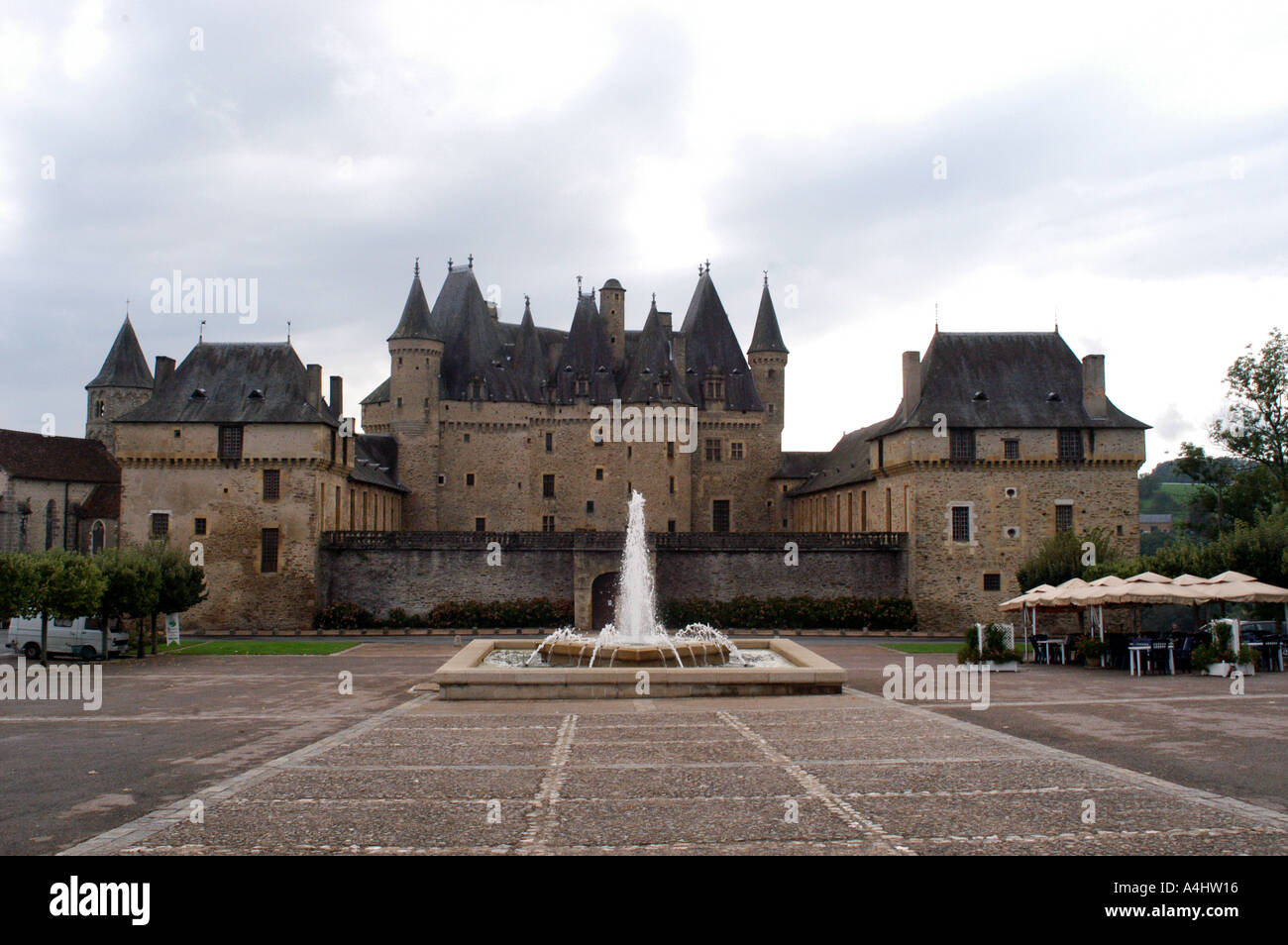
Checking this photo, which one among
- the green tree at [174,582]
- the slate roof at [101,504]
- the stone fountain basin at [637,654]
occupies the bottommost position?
the stone fountain basin at [637,654]

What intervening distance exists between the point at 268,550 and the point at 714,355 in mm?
29872

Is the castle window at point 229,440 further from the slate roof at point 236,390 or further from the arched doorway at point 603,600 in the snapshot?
the arched doorway at point 603,600

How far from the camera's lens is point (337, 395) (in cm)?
5769

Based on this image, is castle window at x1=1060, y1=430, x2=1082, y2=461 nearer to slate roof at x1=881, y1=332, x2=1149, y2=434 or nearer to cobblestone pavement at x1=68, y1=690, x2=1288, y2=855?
slate roof at x1=881, y1=332, x2=1149, y2=434

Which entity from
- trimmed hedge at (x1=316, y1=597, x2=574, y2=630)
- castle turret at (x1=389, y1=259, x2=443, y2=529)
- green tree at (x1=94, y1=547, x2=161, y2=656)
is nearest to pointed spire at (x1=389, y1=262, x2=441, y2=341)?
castle turret at (x1=389, y1=259, x2=443, y2=529)

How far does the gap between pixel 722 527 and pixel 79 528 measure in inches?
1588

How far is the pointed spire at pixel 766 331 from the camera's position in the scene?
211ft

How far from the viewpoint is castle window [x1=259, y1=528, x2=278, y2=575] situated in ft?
148

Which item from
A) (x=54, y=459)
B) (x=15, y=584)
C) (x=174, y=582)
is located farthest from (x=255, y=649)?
(x=54, y=459)

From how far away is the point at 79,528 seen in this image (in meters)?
64.4

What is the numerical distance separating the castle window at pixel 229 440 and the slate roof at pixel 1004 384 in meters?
29.4

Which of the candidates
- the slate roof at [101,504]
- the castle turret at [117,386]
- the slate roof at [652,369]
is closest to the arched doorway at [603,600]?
the slate roof at [652,369]

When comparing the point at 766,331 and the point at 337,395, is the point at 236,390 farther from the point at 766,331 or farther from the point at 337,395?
the point at 766,331

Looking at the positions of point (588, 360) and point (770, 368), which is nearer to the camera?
point (588, 360)
